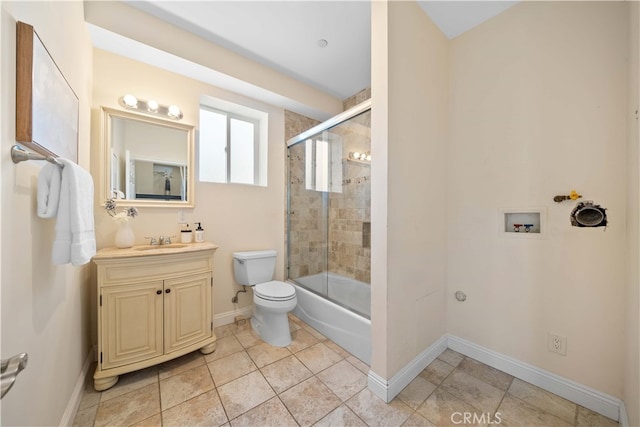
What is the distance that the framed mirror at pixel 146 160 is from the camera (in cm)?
178

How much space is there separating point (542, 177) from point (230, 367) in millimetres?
2453

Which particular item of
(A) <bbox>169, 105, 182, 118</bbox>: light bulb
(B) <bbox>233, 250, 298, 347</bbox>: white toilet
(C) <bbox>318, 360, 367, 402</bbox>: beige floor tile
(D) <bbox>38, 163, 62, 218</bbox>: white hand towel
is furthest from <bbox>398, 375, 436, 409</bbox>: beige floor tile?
(A) <bbox>169, 105, 182, 118</bbox>: light bulb

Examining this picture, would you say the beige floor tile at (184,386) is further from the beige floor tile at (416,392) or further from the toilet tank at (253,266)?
the beige floor tile at (416,392)

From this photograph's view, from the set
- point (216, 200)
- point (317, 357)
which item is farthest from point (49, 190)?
point (317, 357)

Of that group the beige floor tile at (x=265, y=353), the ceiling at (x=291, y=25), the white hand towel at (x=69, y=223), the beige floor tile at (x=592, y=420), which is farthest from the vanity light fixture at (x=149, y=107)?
the beige floor tile at (x=592, y=420)

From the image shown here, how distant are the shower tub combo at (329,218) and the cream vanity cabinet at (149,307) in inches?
39.1

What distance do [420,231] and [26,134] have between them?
194 cm

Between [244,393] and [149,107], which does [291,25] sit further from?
[244,393]

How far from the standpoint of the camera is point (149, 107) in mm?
1913

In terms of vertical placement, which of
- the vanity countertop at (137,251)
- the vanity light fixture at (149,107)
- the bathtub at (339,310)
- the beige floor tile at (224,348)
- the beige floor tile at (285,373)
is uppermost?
the vanity light fixture at (149,107)

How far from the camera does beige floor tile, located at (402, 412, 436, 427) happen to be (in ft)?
3.94

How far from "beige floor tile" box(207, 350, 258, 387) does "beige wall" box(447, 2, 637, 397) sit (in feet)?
5.33

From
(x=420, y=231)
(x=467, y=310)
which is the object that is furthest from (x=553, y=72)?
(x=467, y=310)

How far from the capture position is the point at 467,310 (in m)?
1.79
